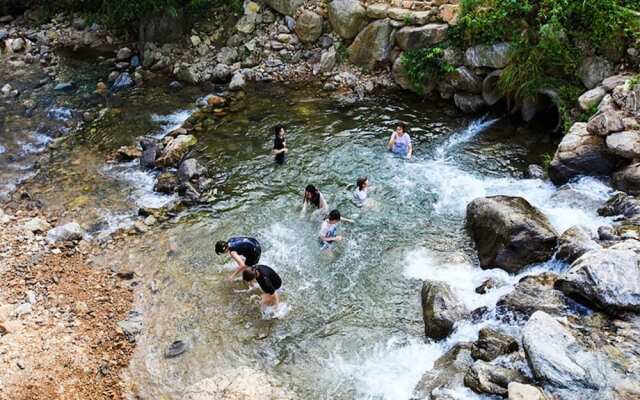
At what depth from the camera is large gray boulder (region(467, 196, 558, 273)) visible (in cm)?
928

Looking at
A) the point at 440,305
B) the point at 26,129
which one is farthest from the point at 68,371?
the point at 26,129

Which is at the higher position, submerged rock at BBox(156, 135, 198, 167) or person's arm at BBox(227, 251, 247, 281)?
person's arm at BBox(227, 251, 247, 281)

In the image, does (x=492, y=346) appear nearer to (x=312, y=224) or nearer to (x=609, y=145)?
(x=312, y=224)

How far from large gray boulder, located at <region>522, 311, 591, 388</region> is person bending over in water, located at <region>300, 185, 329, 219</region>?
5.36 meters

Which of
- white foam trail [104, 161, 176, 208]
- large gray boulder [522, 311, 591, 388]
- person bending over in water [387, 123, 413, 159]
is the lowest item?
white foam trail [104, 161, 176, 208]

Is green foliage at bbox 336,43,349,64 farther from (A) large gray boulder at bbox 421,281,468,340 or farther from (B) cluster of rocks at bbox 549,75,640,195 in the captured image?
(A) large gray boulder at bbox 421,281,468,340

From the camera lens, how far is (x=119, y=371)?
8.33 meters

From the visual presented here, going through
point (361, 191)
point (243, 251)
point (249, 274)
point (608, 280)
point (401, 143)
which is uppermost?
point (608, 280)

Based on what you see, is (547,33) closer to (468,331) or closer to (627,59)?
(627,59)

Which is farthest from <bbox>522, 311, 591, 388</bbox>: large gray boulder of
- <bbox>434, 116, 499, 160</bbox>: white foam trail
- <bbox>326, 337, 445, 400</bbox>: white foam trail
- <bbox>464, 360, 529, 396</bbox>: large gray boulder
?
<bbox>434, 116, 499, 160</bbox>: white foam trail

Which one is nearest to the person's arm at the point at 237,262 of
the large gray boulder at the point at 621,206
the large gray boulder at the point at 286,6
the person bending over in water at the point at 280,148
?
the person bending over in water at the point at 280,148

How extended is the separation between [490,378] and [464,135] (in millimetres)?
8567

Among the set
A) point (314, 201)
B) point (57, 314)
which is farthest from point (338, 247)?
point (57, 314)

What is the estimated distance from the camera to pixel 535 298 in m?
8.11
